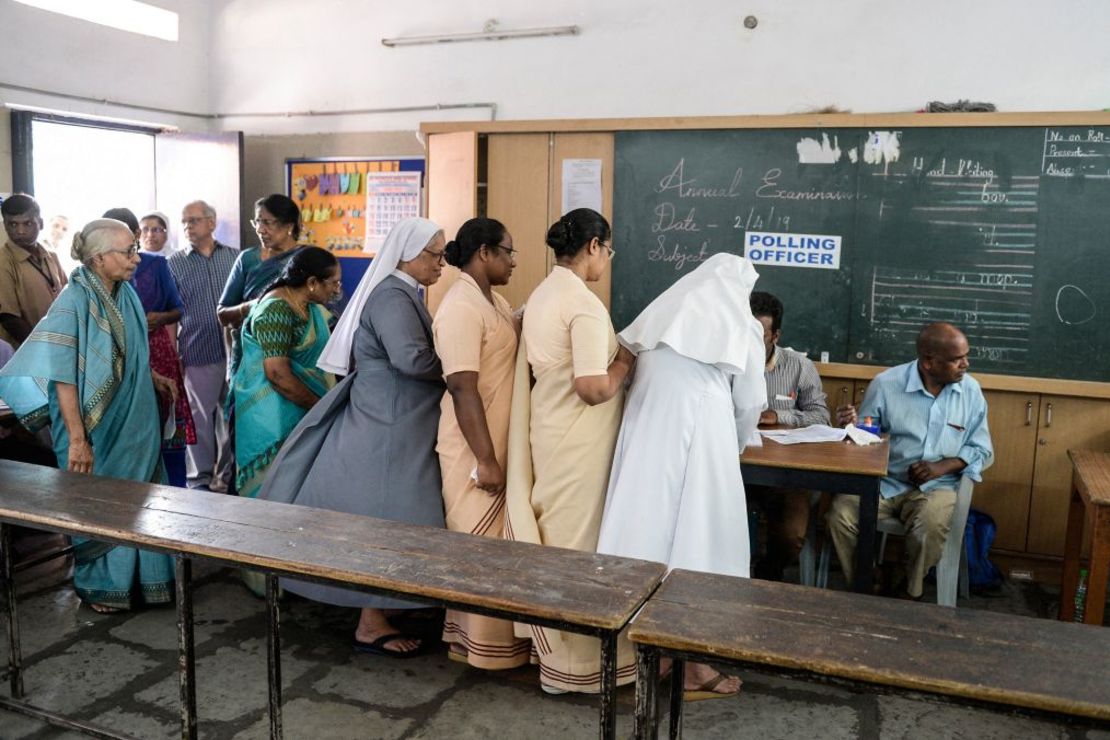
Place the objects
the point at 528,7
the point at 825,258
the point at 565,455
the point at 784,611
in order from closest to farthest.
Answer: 1. the point at 784,611
2. the point at 565,455
3. the point at 825,258
4. the point at 528,7

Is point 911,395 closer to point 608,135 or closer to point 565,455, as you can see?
point 565,455

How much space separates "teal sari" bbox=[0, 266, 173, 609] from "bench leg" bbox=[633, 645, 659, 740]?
2354mm

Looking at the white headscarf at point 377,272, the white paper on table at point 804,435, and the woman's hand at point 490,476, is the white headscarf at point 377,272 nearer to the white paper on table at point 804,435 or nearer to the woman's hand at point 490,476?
the woman's hand at point 490,476

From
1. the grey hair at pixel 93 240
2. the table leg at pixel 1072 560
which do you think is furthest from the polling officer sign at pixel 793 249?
the grey hair at pixel 93 240

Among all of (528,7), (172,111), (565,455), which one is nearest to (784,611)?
(565,455)

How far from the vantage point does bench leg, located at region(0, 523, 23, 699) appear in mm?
2852

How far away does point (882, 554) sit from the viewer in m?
4.02

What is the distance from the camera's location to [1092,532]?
2928mm

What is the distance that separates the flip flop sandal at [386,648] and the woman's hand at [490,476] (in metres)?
0.69

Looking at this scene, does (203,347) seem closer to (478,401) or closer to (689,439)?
(478,401)

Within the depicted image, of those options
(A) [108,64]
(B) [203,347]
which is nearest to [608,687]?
(B) [203,347]

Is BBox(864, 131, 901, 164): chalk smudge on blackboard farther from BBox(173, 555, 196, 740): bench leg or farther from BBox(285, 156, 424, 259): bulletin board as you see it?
BBox(173, 555, 196, 740): bench leg

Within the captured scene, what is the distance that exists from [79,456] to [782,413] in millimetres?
2751

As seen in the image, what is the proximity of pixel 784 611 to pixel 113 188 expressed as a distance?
6554 mm
